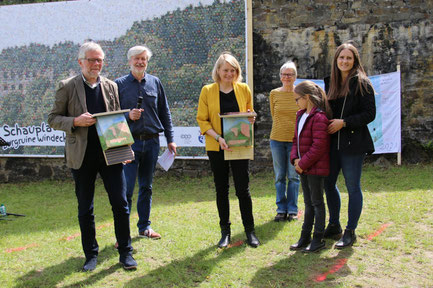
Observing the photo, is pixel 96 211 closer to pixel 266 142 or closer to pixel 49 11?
pixel 266 142

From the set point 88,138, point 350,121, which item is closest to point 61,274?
point 88,138

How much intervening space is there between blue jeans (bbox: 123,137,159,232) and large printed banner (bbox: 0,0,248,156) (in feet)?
12.2

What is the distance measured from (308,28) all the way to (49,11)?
18.2 ft

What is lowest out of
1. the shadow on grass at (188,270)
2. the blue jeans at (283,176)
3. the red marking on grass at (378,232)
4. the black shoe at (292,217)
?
the black shoe at (292,217)

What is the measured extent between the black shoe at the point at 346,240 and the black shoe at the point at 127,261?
2009 mm

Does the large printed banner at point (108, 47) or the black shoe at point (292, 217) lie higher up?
the large printed banner at point (108, 47)

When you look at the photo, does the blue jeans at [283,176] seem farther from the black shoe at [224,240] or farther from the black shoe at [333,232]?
the black shoe at [224,240]

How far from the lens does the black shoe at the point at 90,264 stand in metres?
3.83

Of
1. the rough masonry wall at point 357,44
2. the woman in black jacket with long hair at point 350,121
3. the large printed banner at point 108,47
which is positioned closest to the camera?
the woman in black jacket with long hair at point 350,121

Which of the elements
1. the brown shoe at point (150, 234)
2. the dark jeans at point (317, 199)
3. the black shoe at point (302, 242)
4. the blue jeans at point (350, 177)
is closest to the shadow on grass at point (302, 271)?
the black shoe at point (302, 242)

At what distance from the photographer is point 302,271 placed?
3.66 m

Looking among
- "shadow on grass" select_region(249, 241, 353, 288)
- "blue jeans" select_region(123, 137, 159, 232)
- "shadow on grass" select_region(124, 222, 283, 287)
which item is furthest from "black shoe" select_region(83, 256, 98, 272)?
"shadow on grass" select_region(249, 241, 353, 288)

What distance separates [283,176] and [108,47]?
5.30 metres

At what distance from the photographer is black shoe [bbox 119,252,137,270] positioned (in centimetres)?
382
